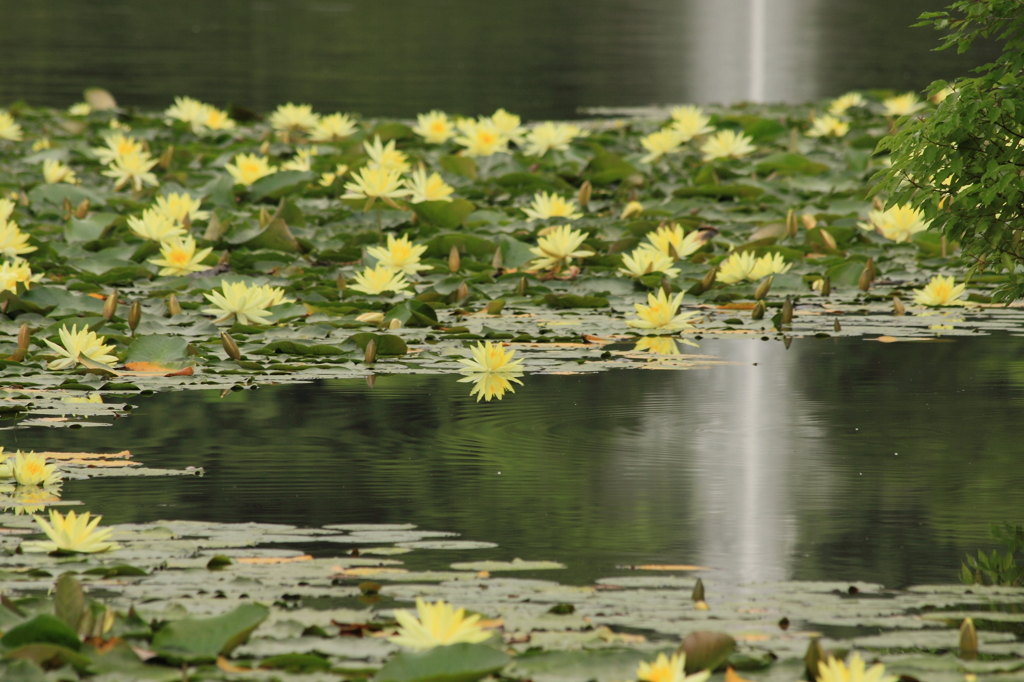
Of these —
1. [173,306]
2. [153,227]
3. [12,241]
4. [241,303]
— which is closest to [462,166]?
[153,227]

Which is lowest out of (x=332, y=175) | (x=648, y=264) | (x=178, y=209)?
(x=648, y=264)

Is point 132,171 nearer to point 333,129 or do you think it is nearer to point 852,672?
point 333,129

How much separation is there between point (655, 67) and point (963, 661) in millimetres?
16998

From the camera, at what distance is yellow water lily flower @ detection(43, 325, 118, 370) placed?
13.9 feet

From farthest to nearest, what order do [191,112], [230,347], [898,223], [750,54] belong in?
[750,54]
[191,112]
[898,223]
[230,347]

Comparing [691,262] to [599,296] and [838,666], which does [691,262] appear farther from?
[838,666]

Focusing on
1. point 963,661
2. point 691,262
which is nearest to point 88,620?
point 963,661

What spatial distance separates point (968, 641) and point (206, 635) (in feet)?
3.86

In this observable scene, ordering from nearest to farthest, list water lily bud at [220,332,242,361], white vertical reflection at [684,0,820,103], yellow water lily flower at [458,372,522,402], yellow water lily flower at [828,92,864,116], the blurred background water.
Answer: yellow water lily flower at [458,372,522,402] → water lily bud at [220,332,242,361] → yellow water lily flower at [828,92,864,116] → the blurred background water → white vertical reflection at [684,0,820,103]

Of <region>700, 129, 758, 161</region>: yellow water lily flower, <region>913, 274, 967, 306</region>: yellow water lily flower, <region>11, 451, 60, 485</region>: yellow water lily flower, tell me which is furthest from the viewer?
<region>700, 129, 758, 161</region>: yellow water lily flower

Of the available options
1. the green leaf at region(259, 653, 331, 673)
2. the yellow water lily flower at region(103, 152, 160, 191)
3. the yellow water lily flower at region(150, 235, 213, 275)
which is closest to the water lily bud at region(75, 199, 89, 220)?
the yellow water lily flower at region(103, 152, 160, 191)

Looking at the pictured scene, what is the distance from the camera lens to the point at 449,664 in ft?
6.94

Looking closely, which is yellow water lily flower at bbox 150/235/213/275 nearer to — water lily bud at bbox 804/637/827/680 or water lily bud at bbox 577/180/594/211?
water lily bud at bbox 577/180/594/211

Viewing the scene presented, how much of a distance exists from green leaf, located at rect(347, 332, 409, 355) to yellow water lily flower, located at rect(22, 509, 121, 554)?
1.98m
